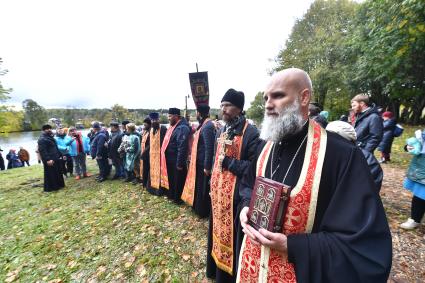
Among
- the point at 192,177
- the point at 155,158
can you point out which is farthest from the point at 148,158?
the point at 192,177

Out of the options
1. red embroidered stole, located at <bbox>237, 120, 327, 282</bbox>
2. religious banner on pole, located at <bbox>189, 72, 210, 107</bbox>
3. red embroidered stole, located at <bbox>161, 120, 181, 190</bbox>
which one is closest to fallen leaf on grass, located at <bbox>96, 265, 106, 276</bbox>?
red embroidered stole, located at <bbox>161, 120, 181, 190</bbox>

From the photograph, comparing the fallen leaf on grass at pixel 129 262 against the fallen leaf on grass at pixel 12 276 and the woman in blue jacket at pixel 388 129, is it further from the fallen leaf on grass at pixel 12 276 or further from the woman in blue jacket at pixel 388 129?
the woman in blue jacket at pixel 388 129

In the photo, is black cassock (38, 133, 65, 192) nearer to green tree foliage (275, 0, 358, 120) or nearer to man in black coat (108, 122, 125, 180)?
man in black coat (108, 122, 125, 180)

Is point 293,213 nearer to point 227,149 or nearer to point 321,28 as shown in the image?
point 227,149

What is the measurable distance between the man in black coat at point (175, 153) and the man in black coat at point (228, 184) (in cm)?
268

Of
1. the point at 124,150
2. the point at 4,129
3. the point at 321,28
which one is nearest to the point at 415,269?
the point at 124,150

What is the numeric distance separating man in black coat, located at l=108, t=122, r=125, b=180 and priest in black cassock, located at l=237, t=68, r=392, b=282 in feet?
27.8

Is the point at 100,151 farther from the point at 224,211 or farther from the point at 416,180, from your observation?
the point at 416,180

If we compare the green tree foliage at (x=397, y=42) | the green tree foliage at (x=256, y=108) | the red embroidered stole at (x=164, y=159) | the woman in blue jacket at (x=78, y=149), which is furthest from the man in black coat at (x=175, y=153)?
the green tree foliage at (x=256, y=108)

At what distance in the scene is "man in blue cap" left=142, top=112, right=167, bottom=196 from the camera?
22.8 feet

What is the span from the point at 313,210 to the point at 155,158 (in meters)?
6.24

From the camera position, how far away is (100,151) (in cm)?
930

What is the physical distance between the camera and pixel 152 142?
23.9ft

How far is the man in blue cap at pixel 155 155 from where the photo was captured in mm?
6964
